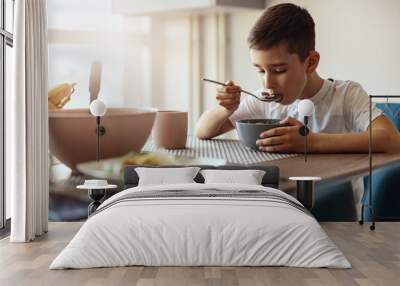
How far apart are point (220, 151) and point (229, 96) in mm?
519

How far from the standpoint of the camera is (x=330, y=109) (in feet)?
20.1

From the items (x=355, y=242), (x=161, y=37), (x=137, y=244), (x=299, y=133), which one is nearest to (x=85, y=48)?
A: (x=161, y=37)

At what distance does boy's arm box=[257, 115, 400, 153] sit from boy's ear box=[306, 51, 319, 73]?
0.51m

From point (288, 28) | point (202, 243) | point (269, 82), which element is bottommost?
point (202, 243)

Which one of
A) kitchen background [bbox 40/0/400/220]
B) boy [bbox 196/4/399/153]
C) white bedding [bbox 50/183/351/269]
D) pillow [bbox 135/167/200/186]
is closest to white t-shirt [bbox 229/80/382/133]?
boy [bbox 196/4/399/153]

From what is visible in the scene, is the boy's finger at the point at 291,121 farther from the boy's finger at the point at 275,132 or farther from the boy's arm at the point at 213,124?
the boy's arm at the point at 213,124

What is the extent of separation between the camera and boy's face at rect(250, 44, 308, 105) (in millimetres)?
6043

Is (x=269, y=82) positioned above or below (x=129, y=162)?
above

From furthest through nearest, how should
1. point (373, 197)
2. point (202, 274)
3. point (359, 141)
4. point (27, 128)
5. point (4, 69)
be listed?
point (373, 197), point (359, 141), point (4, 69), point (27, 128), point (202, 274)

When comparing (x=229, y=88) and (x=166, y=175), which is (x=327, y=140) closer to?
(x=229, y=88)

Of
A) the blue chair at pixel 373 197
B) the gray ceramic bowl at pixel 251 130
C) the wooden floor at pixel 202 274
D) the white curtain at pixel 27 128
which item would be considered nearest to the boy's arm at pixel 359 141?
the blue chair at pixel 373 197

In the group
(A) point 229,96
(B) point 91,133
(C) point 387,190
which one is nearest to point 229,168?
(A) point 229,96

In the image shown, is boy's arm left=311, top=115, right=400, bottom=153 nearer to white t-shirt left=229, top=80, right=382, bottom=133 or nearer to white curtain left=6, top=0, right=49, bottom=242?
white t-shirt left=229, top=80, right=382, bottom=133

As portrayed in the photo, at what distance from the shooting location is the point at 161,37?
6195 millimetres
